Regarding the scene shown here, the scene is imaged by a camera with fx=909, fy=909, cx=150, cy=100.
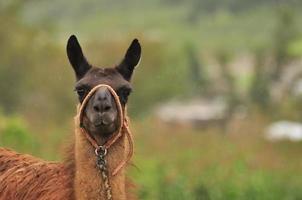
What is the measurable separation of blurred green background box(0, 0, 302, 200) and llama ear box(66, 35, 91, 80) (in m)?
0.55

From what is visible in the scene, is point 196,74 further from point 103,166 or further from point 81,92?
point 103,166

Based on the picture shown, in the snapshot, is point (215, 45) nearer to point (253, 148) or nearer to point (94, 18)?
point (94, 18)

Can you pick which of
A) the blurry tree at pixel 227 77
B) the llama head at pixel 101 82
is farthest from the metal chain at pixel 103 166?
the blurry tree at pixel 227 77

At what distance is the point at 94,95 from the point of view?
702 cm

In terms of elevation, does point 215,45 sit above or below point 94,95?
above

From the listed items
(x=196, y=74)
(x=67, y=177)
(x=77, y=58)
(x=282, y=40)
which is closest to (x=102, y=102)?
(x=77, y=58)

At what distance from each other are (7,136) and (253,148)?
524 cm

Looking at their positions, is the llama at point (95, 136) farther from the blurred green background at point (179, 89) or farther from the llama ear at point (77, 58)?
the blurred green background at point (179, 89)

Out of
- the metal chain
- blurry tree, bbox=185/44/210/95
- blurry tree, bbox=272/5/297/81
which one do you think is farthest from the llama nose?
blurry tree, bbox=185/44/210/95

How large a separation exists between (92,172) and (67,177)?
35cm

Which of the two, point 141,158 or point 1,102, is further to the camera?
point 1,102

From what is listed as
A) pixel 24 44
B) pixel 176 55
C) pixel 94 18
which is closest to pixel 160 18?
pixel 94 18

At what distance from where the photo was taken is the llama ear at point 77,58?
7414mm

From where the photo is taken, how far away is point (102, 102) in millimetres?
6902
